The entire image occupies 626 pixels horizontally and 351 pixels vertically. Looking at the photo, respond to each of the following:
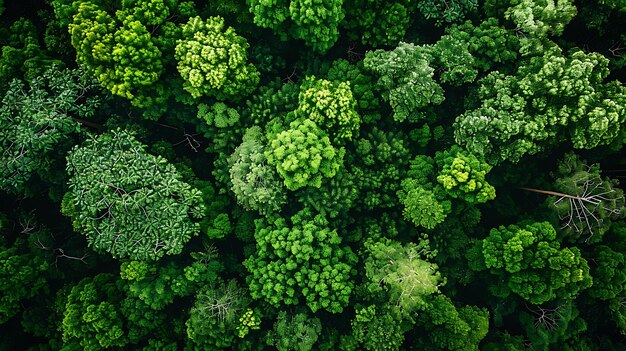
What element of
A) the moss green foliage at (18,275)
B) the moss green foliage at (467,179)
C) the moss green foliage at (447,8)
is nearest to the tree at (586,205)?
the moss green foliage at (467,179)

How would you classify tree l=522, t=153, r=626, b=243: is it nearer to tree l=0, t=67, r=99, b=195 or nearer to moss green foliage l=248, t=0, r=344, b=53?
moss green foliage l=248, t=0, r=344, b=53

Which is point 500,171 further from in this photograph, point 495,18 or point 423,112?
point 495,18

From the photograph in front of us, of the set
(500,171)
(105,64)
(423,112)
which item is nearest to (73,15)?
(105,64)

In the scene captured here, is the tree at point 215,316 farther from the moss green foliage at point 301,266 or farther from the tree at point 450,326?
the tree at point 450,326

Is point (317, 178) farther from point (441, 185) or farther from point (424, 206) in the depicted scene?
point (441, 185)

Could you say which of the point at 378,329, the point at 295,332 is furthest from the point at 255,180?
the point at 378,329

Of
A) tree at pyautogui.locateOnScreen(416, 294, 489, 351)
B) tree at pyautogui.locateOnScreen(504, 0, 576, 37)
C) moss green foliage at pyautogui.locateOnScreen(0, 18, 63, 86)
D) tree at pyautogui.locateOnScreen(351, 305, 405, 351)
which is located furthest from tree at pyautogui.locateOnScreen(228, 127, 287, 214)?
tree at pyautogui.locateOnScreen(504, 0, 576, 37)

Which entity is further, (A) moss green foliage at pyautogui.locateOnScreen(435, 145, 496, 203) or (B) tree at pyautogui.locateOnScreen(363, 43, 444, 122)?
(B) tree at pyautogui.locateOnScreen(363, 43, 444, 122)
